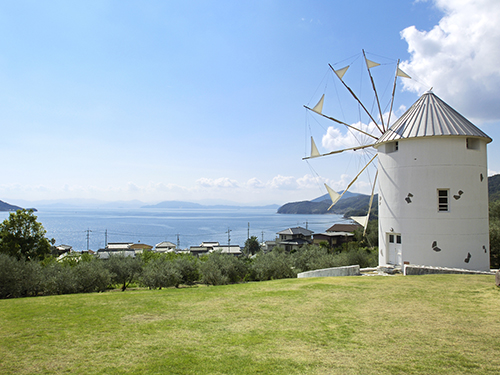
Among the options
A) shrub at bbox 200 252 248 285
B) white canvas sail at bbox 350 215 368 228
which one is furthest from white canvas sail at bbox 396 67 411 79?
shrub at bbox 200 252 248 285

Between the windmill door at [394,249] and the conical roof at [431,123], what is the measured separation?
5.19 metres

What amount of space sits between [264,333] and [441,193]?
502 inches

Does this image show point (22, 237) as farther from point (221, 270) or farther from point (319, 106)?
point (319, 106)

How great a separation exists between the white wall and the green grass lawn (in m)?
4.81

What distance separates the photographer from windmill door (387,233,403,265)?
630 inches

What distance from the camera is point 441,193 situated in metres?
15.1

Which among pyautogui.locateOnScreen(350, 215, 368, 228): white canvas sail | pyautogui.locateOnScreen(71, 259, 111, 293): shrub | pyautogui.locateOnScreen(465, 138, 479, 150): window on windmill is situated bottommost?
pyautogui.locateOnScreen(71, 259, 111, 293): shrub

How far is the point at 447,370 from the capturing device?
4809 mm

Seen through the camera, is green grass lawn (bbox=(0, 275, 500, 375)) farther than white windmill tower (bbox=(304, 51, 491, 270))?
No

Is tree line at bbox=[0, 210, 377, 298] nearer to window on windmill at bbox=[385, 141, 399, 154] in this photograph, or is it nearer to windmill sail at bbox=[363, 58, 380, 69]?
window on windmill at bbox=[385, 141, 399, 154]

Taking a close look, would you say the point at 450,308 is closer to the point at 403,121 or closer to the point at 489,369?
the point at 489,369

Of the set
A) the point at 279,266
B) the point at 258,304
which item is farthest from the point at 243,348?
the point at 279,266

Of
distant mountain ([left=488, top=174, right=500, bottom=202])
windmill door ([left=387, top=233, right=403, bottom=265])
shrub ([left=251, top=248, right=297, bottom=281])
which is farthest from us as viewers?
distant mountain ([left=488, top=174, right=500, bottom=202])

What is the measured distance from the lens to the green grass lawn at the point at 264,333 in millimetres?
5105
